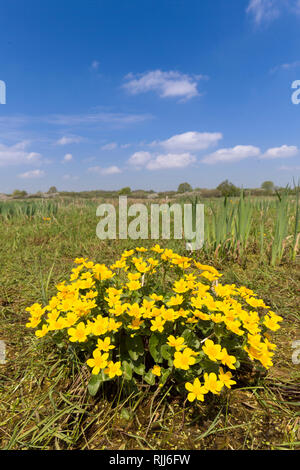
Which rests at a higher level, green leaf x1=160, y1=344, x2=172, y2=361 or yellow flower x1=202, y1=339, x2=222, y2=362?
yellow flower x1=202, y1=339, x2=222, y2=362

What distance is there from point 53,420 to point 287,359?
1.45 metres

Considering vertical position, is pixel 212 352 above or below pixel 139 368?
above

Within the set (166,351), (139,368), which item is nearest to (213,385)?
(166,351)

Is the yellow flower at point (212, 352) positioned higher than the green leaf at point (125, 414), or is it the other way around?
the yellow flower at point (212, 352)

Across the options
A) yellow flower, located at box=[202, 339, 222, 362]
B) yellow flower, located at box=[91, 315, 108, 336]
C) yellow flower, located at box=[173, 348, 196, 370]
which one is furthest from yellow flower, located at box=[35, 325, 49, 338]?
yellow flower, located at box=[202, 339, 222, 362]

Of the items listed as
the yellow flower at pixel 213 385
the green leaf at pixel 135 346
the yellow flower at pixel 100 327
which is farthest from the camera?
the green leaf at pixel 135 346

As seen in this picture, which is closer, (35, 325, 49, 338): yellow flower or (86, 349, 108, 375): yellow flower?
(86, 349, 108, 375): yellow flower

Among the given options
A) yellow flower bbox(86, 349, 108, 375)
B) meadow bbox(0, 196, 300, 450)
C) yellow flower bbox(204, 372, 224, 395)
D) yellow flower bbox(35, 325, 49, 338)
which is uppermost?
yellow flower bbox(35, 325, 49, 338)

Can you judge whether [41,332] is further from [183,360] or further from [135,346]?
[183,360]

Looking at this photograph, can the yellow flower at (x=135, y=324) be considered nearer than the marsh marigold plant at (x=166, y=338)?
No

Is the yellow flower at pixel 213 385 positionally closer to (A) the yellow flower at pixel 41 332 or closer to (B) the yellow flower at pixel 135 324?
(B) the yellow flower at pixel 135 324

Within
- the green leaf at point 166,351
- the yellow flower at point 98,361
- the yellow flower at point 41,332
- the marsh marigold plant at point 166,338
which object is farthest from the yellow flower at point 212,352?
the yellow flower at point 41,332

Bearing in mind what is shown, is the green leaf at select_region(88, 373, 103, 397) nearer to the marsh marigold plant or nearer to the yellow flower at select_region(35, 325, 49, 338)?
the marsh marigold plant

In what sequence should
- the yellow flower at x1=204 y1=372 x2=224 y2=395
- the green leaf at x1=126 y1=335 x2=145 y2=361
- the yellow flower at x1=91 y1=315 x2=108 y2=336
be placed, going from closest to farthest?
the yellow flower at x1=204 y1=372 x2=224 y2=395 < the yellow flower at x1=91 y1=315 x2=108 y2=336 < the green leaf at x1=126 y1=335 x2=145 y2=361
